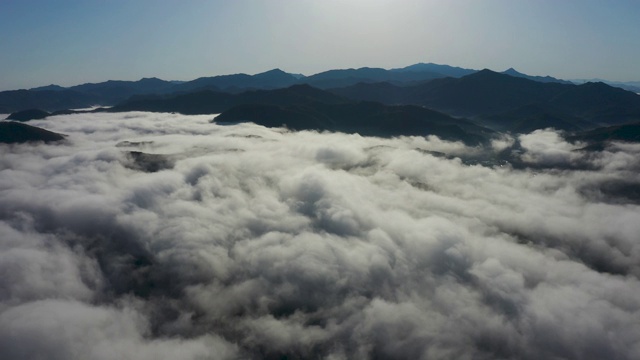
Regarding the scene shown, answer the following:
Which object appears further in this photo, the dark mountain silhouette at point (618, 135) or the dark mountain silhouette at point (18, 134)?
the dark mountain silhouette at point (618, 135)

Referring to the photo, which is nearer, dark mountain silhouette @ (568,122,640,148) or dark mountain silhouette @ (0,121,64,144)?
dark mountain silhouette @ (0,121,64,144)

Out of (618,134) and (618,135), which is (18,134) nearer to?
(618,135)

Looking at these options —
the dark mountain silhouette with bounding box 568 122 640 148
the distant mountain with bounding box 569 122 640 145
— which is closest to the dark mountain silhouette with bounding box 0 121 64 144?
the dark mountain silhouette with bounding box 568 122 640 148

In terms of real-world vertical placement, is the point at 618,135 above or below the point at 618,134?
below

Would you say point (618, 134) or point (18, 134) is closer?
point (18, 134)

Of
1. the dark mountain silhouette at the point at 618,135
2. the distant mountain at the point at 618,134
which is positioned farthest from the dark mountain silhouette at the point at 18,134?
the distant mountain at the point at 618,134

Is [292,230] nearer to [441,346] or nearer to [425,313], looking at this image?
[425,313]

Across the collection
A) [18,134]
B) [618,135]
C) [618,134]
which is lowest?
[618,135]

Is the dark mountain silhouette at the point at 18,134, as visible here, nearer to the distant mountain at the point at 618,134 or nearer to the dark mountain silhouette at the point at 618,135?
the dark mountain silhouette at the point at 618,135

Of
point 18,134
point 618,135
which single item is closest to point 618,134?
point 618,135

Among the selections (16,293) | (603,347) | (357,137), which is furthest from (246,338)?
(357,137)

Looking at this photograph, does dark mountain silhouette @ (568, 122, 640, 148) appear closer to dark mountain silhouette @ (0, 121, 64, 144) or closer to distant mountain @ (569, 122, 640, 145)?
distant mountain @ (569, 122, 640, 145)
